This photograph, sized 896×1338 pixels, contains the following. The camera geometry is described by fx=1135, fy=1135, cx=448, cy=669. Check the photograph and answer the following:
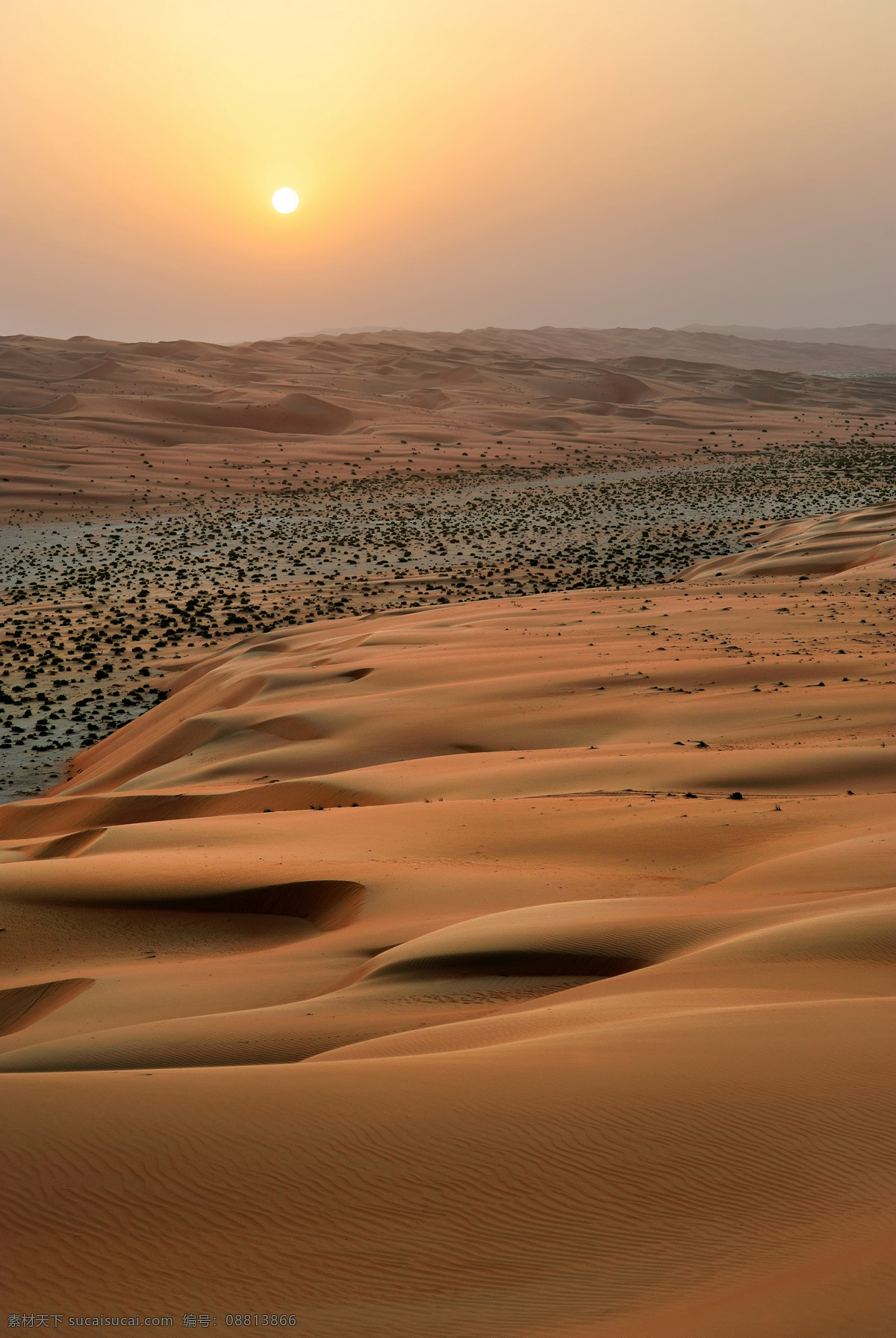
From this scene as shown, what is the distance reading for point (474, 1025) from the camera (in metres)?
3.88

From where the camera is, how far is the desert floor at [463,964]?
241cm

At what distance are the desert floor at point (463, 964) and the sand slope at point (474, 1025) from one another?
0.01 meters

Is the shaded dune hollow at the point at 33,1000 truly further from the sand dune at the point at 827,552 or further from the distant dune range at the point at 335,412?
the distant dune range at the point at 335,412

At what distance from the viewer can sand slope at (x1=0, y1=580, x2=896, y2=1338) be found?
2.38 m

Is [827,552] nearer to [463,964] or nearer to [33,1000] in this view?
[463,964]

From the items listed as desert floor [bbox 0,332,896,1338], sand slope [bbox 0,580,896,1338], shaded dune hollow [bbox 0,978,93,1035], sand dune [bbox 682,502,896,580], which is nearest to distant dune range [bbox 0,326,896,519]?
sand dune [bbox 682,502,896,580]

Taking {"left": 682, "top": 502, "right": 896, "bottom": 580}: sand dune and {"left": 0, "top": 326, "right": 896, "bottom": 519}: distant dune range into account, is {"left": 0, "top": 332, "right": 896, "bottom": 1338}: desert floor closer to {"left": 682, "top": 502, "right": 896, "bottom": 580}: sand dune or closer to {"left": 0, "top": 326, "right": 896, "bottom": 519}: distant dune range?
{"left": 682, "top": 502, "right": 896, "bottom": 580}: sand dune

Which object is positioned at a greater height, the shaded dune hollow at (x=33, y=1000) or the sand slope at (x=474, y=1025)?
the sand slope at (x=474, y=1025)

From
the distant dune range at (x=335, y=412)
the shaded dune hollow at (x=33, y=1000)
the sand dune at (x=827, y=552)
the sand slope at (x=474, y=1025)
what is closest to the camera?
the sand slope at (x=474, y=1025)

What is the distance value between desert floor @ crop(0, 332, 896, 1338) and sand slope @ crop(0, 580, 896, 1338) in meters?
0.01

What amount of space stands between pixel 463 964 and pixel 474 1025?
70 cm

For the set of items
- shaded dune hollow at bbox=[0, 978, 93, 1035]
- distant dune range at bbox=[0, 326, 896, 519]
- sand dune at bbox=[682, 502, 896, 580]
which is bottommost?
shaded dune hollow at bbox=[0, 978, 93, 1035]

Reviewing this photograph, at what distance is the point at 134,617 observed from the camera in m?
18.8

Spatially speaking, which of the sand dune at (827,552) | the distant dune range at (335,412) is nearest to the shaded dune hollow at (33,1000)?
the sand dune at (827,552)
